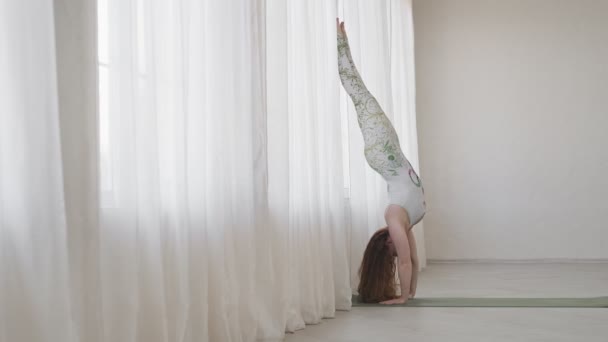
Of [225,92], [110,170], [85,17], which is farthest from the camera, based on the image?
[225,92]

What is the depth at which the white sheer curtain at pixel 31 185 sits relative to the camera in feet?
5.74

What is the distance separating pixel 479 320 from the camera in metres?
3.99

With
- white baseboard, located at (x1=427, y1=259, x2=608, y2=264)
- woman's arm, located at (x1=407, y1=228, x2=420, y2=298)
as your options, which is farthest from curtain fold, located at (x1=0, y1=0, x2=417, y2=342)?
white baseboard, located at (x1=427, y1=259, x2=608, y2=264)

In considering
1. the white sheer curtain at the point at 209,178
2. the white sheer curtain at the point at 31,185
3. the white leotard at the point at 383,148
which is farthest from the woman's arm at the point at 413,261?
the white sheer curtain at the point at 31,185

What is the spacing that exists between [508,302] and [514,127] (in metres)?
3.73

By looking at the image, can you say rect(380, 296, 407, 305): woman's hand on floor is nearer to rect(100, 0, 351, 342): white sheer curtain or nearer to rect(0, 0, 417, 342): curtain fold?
rect(0, 0, 417, 342): curtain fold

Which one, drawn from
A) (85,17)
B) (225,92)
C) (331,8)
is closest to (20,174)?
(85,17)

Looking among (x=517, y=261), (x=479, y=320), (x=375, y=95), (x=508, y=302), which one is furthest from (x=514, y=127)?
(x=479, y=320)

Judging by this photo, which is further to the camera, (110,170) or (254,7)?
(254,7)

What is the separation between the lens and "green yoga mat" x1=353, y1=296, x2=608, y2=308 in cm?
449

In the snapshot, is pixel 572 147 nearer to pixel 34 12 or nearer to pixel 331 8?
pixel 331 8

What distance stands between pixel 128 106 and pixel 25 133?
0.58 metres

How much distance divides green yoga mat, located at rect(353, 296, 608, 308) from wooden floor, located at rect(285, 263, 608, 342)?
5.5 inches

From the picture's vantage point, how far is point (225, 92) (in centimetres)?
313
